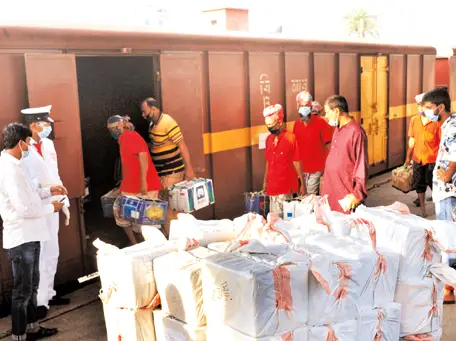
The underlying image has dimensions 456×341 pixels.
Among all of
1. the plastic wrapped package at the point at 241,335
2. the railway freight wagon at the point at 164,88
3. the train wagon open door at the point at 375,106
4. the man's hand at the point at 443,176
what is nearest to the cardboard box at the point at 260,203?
the railway freight wagon at the point at 164,88

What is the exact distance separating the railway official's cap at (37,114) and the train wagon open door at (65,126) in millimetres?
148

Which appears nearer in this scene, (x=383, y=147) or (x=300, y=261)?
(x=300, y=261)

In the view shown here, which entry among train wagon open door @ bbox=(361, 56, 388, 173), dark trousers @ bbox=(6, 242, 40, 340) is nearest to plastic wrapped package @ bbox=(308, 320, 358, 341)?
dark trousers @ bbox=(6, 242, 40, 340)

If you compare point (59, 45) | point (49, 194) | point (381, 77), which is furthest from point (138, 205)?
point (381, 77)

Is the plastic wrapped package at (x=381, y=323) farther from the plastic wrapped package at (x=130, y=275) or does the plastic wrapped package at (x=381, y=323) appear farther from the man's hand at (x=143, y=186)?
the man's hand at (x=143, y=186)

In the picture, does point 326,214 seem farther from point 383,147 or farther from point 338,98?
point 383,147

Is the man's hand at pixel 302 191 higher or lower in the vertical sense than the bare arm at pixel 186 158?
lower

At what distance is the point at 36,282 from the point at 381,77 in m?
9.00

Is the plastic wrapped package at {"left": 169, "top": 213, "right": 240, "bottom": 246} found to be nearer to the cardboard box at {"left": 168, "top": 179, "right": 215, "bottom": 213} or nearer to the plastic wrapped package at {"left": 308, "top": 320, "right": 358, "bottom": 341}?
the plastic wrapped package at {"left": 308, "top": 320, "right": 358, "bottom": 341}

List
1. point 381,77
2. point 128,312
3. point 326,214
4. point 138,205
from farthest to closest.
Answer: point 381,77
point 138,205
point 326,214
point 128,312

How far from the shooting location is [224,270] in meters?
3.44

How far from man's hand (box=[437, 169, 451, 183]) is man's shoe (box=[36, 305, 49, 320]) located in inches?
159

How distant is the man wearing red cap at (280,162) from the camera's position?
673 cm

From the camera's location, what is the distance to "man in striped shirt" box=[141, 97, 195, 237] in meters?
6.94
